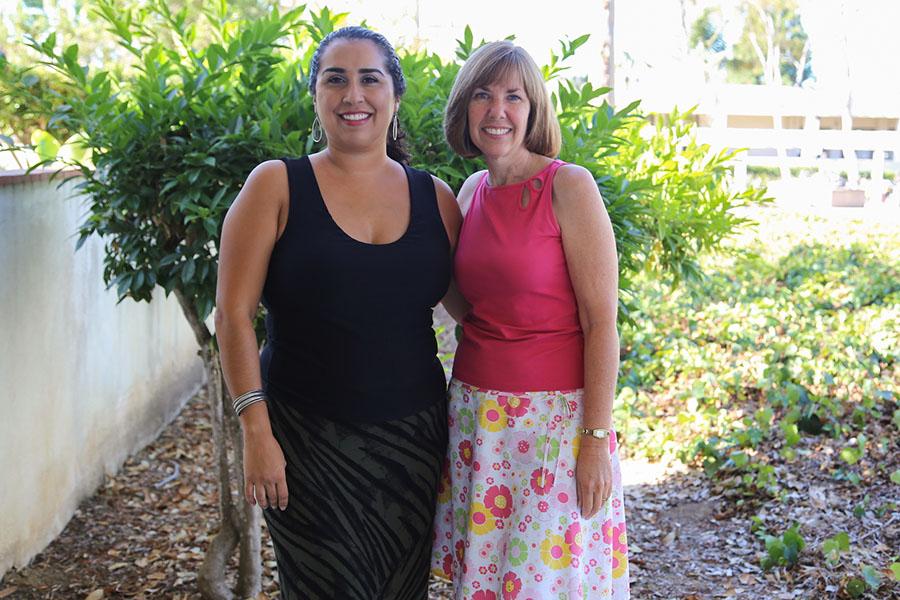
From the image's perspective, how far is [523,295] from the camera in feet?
8.14

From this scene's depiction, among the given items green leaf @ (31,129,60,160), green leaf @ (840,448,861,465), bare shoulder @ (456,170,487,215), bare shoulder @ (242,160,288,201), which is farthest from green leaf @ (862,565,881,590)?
green leaf @ (31,129,60,160)

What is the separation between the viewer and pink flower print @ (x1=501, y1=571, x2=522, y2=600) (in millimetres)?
2467

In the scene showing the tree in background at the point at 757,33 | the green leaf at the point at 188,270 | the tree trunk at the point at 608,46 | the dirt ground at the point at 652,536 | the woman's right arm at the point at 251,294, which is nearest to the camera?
the woman's right arm at the point at 251,294

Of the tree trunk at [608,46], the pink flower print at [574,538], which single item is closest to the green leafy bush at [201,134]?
the pink flower print at [574,538]

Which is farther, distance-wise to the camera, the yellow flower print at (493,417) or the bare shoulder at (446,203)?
the bare shoulder at (446,203)

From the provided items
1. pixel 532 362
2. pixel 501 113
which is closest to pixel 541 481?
pixel 532 362

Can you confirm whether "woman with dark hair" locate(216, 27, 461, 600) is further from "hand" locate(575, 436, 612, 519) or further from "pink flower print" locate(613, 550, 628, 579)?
"pink flower print" locate(613, 550, 628, 579)

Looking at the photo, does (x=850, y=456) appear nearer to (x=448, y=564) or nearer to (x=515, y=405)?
(x=448, y=564)

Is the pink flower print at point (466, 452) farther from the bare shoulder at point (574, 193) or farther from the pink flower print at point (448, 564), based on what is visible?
the bare shoulder at point (574, 193)

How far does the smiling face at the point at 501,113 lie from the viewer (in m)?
2.52

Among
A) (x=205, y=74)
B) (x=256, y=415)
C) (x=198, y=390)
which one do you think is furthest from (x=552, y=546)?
(x=198, y=390)

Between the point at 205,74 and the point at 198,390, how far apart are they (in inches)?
183

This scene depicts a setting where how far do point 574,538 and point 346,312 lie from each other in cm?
82

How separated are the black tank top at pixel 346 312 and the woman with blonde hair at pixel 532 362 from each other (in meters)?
0.14
